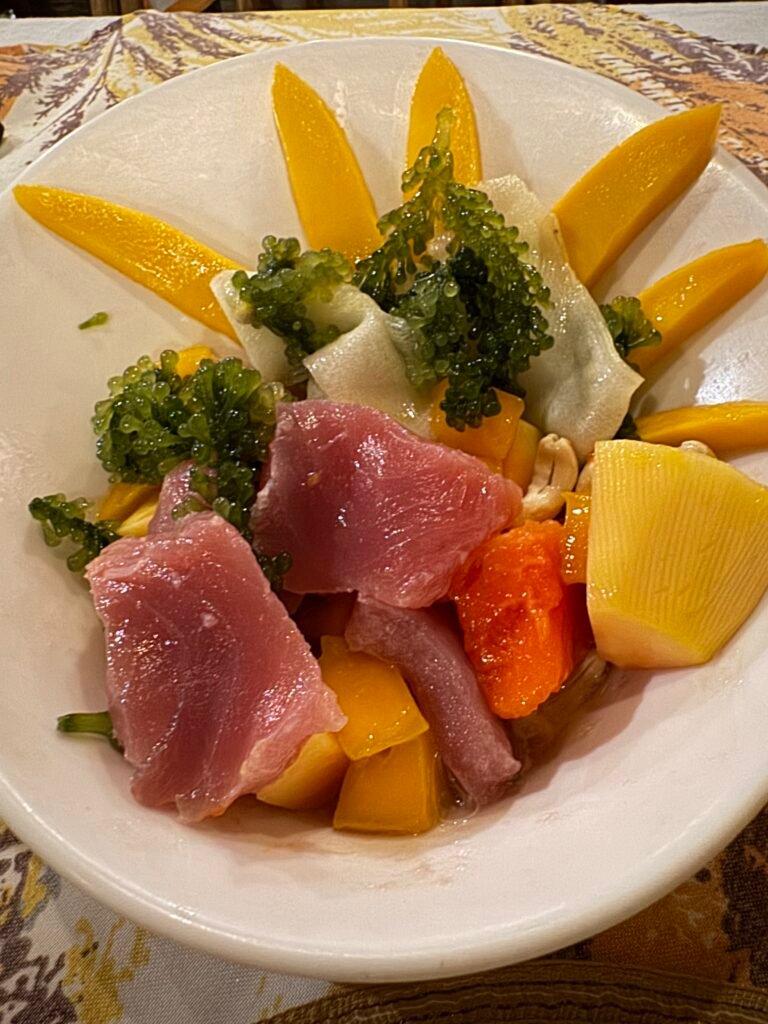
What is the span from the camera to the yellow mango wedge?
4.30 ft

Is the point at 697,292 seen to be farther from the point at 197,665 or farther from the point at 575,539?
the point at 197,665

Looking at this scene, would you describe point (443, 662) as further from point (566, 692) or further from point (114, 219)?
point (114, 219)

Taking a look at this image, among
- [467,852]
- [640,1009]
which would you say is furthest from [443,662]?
[640,1009]

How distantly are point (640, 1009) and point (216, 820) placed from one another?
47 centimetres

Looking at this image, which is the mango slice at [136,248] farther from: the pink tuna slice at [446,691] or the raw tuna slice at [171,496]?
the pink tuna slice at [446,691]

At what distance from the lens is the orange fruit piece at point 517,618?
94cm

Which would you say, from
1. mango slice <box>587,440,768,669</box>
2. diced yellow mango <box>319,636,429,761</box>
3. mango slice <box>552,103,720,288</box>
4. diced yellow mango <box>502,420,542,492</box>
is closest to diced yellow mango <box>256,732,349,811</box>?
diced yellow mango <box>319,636,429,761</box>

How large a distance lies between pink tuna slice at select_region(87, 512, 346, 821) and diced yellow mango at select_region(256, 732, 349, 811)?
2cm

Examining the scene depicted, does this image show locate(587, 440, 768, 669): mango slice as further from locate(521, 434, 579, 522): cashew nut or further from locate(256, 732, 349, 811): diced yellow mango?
locate(256, 732, 349, 811): diced yellow mango

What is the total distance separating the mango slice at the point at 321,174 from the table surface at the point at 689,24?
0.96 meters

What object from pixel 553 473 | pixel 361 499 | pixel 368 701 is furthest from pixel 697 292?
pixel 368 701

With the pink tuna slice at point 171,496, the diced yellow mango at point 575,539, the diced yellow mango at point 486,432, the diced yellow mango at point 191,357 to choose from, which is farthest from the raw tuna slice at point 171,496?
the diced yellow mango at point 575,539

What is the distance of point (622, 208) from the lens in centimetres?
122

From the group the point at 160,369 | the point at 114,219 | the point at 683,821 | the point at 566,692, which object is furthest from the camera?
the point at 114,219
